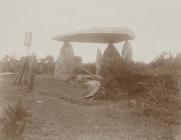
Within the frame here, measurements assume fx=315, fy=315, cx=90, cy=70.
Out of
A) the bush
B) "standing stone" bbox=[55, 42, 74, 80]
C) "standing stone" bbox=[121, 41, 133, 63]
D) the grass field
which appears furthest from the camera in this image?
"standing stone" bbox=[121, 41, 133, 63]

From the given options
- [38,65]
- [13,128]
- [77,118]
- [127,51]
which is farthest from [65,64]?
[13,128]

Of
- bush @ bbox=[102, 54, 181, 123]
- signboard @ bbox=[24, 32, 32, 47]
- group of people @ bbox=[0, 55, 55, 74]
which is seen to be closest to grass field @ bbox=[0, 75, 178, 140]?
bush @ bbox=[102, 54, 181, 123]

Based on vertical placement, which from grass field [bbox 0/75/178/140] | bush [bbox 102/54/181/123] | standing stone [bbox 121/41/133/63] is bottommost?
grass field [bbox 0/75/178/140]

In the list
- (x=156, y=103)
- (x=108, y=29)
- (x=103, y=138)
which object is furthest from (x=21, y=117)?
(x=108, y=29)

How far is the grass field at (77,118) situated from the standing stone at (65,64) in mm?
2737

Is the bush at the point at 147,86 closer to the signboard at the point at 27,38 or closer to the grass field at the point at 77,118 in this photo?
the grass field at the point at 77,118

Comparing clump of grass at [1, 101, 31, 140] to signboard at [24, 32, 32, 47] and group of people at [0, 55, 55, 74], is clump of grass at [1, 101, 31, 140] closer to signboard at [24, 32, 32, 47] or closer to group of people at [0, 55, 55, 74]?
signboard at [24, 32, 32, 47]

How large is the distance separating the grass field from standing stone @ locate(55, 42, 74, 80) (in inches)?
108

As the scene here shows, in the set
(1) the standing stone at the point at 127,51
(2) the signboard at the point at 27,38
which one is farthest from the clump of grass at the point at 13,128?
(1) the standing stone at the point at 127,51

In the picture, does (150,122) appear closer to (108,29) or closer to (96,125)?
(96,125)

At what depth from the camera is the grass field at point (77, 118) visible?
749cm

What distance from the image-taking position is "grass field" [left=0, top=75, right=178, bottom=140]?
295 inches

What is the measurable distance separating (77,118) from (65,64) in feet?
23.0

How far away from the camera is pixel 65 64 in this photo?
1563 centimetres
